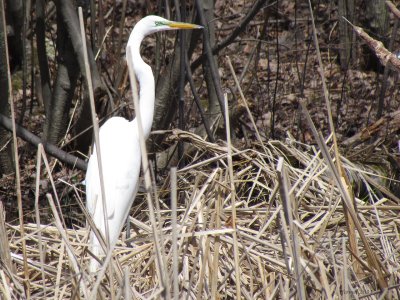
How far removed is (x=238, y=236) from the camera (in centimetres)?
259

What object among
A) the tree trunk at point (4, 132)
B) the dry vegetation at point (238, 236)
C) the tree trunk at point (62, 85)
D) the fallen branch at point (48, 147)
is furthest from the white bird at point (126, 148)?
the tree trunk at point (4, 132)

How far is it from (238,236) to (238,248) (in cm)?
5

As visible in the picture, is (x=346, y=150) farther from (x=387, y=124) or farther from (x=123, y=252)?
(x=123, y=252)

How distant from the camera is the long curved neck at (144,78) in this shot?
11.8 feet

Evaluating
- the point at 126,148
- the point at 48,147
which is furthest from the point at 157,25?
the point at 48,147

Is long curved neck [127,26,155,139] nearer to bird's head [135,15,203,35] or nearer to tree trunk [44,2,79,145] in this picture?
bird's head [135,15,203,35]

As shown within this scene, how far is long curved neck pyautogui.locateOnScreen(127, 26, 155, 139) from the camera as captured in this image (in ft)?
11.8

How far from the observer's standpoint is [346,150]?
13.8 ft

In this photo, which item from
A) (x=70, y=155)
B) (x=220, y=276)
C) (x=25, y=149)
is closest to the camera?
(x=220, y=276)

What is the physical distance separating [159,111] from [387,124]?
1.27 metres

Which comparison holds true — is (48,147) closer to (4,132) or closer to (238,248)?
(4,132)

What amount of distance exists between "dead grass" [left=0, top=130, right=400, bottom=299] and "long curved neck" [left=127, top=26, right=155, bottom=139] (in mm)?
184

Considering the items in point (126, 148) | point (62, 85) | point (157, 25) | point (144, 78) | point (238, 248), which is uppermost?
point (157, 25)

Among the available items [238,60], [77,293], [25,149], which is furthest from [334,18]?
[77,293]
